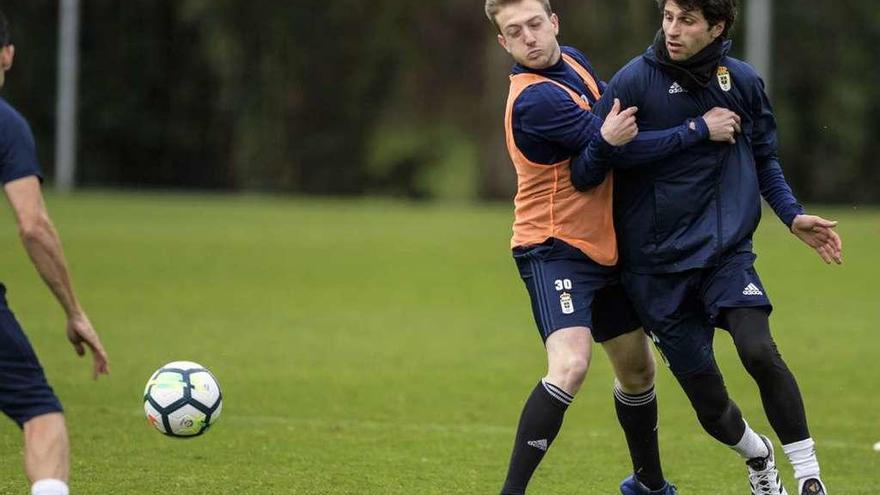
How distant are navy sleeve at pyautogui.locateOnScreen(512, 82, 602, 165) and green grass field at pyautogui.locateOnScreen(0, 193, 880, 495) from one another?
2.13 metres

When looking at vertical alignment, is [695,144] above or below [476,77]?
above

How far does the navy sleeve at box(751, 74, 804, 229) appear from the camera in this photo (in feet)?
23.6

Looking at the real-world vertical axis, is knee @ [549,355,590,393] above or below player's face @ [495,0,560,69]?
below

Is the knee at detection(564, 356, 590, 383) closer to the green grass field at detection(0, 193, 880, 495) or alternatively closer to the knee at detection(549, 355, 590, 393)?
the knee at detection(549, 355, 590, 393)

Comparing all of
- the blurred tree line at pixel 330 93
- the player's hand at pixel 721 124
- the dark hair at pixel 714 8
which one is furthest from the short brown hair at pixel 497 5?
the blurred tree line at pixel 330 93

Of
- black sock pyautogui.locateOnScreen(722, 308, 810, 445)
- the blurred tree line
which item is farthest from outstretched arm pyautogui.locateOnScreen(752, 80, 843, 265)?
the blurred tree line

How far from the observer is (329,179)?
42.0 m

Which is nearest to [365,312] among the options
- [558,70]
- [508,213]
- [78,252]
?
[78,252]

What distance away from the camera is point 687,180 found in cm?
710

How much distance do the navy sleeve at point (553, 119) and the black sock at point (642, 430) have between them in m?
1.36

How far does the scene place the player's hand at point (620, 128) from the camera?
22.2ft

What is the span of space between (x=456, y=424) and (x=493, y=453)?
3.78 ft

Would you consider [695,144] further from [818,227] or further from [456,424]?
[456,424]

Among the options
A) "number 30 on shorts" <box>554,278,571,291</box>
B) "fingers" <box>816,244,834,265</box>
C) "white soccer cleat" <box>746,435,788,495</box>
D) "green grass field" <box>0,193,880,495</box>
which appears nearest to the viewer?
"number 30 on shorts" <box>554,278,571,291</box>
